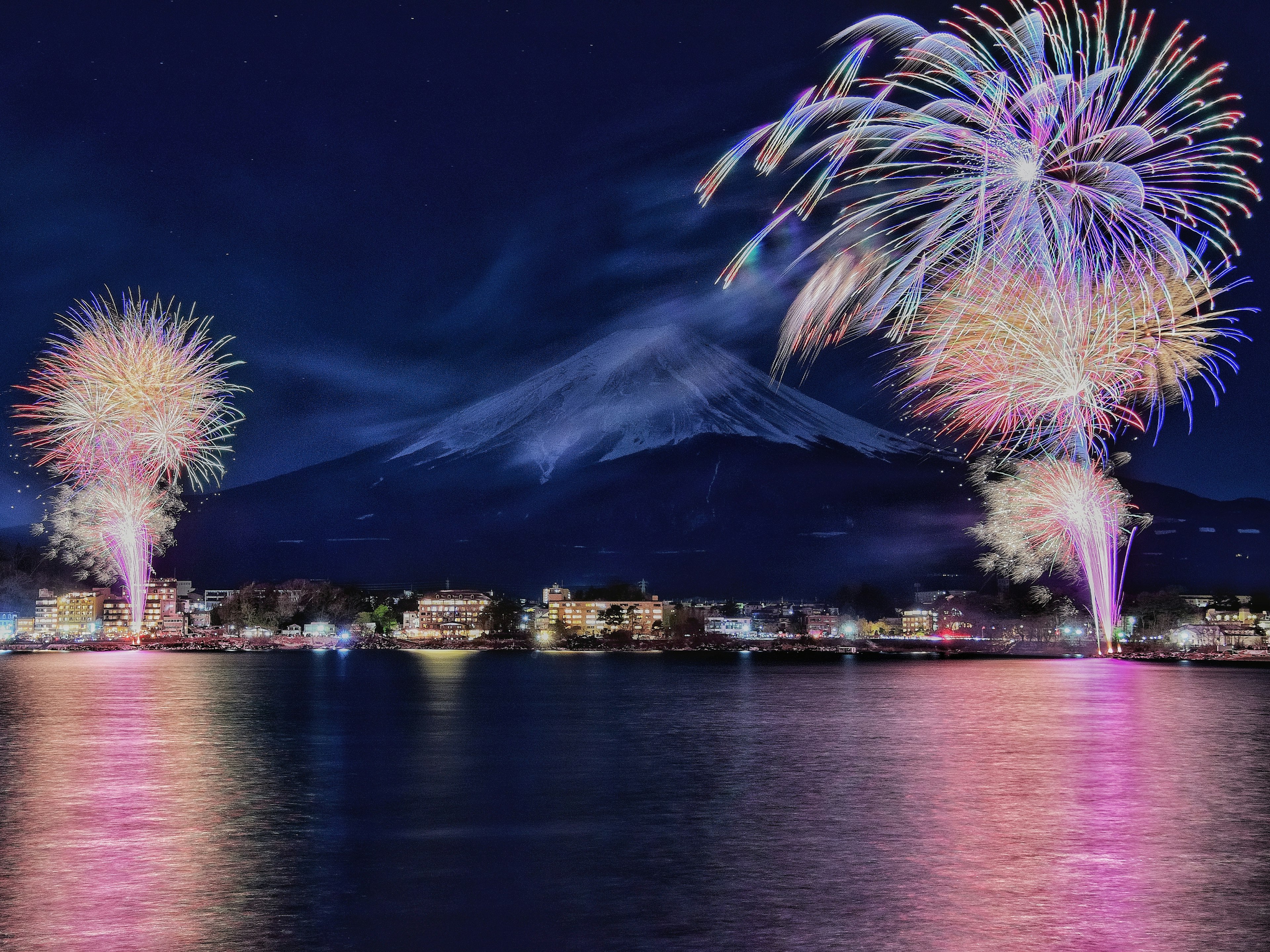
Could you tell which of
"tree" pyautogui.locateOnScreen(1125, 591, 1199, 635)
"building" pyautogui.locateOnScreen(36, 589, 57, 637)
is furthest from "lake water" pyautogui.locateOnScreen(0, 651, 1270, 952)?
"building" pyautogui.locateOnScreen(36, 589, 57, 637)

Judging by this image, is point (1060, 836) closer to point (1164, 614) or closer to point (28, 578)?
point (1164, 614)

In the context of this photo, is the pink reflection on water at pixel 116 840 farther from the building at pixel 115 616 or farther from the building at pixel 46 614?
the building at pixel 115 616

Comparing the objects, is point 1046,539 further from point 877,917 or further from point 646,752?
point 877,917

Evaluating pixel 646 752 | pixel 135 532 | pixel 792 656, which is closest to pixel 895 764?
pixel 646 752

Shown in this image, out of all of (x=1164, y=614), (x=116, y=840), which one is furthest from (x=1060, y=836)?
(x=1164, y=614)

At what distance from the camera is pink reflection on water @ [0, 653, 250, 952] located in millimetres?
13305

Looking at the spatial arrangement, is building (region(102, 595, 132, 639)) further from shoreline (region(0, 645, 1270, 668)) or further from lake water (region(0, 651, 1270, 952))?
lake water (region(0, 651, 1270, 952))

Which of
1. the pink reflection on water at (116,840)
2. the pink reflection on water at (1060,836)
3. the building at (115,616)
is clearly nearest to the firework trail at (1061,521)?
the pink reflection on water at (1060,836)

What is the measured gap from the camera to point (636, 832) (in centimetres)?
2033

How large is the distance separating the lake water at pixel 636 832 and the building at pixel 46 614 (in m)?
136

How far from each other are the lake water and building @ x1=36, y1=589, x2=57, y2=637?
136300 mm

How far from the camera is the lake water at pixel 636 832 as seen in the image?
1359 cm

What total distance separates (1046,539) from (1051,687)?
8168 mm

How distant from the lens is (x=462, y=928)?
44.8 ft
